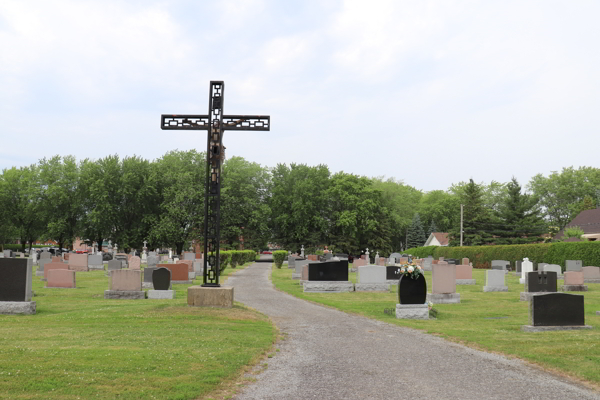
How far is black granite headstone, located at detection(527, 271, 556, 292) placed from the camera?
1795 centimetres

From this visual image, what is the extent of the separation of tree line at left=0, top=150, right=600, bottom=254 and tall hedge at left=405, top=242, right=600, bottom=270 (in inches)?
487

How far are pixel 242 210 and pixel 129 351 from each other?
184ft

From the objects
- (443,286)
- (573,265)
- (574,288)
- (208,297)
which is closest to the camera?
(208,297)

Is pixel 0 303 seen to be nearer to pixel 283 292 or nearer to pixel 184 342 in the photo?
pixel 184 342

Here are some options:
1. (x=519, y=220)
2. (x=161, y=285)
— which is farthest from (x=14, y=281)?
(x=519, y=220)

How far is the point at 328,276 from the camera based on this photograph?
862 inches

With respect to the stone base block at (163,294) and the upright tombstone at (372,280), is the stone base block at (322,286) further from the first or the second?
the stone base block at (163,294)

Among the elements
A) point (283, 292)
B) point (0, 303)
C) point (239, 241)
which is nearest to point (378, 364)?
point (0, 303)

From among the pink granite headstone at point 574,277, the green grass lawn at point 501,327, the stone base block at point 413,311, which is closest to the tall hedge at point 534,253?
the pink granite headstone at point 574,277

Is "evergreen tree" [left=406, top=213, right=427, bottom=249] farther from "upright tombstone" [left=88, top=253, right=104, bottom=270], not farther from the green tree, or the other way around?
"upright tombstone" [left=88, top=253, right=104, bottom=270]

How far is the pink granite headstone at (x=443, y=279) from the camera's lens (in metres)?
17.4

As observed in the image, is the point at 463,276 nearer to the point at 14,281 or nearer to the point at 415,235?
the point at 14,281

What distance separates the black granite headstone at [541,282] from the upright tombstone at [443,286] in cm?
268

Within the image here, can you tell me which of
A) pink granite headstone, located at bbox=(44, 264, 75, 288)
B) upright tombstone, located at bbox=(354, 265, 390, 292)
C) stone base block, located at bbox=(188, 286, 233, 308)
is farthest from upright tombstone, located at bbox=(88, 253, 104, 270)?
stone base block, located at bbox=(188, 286, 233, 308)
